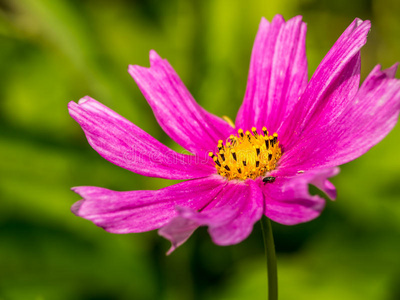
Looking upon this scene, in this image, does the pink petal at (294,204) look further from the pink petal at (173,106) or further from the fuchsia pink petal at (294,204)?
the pink petal at (173,106)

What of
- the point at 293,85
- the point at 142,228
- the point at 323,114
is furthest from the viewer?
the point at 293,85

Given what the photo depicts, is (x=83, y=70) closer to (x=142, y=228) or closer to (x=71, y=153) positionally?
(x=71, y=153)

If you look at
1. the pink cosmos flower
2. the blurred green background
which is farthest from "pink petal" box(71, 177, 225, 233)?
the blurred green background

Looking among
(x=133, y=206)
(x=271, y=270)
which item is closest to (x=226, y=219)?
(x=271, y=270)

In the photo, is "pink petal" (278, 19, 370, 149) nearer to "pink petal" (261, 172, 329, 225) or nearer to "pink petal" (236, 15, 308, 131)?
"pink petal" (236, 15, 308, 131)

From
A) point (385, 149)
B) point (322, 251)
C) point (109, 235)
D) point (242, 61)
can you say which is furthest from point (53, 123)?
point (385, 149)

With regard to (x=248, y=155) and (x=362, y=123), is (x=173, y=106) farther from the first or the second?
(x=362, y=123)
